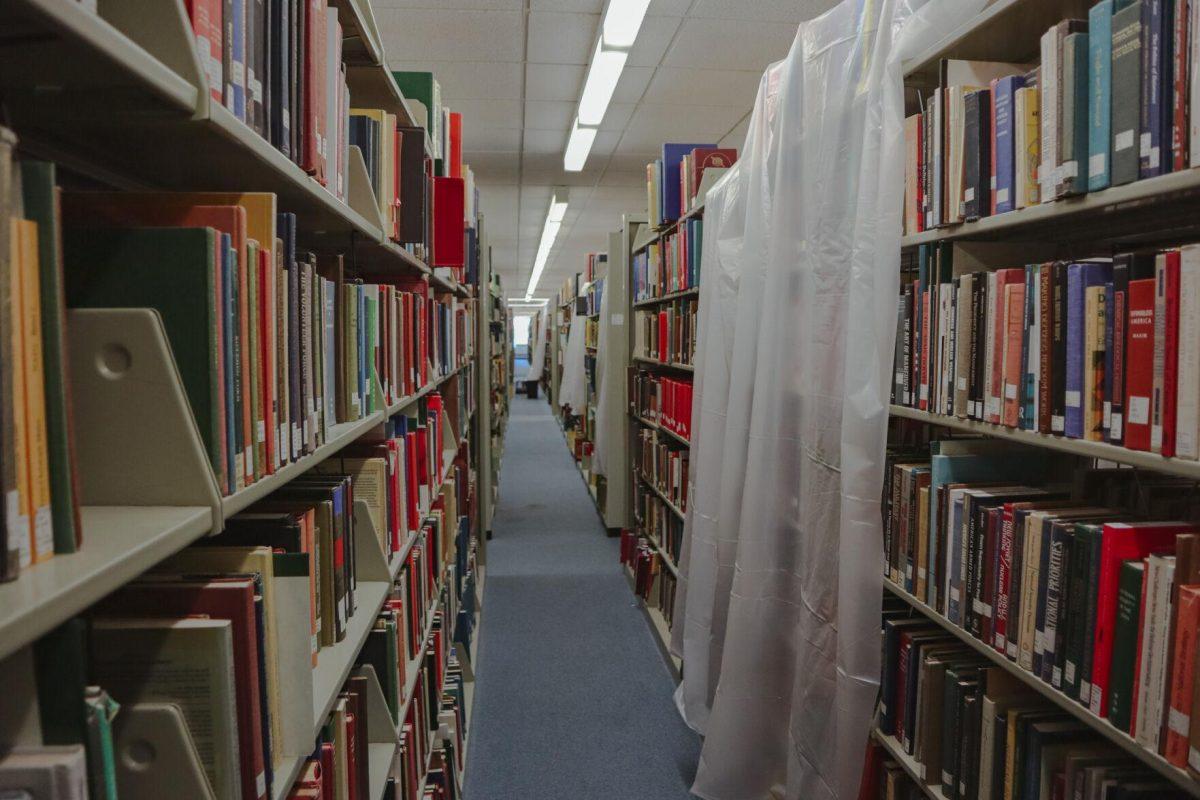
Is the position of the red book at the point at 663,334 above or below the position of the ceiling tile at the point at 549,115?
below

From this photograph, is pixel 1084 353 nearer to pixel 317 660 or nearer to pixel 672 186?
pixel 317 660

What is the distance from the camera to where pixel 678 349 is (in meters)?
3.61

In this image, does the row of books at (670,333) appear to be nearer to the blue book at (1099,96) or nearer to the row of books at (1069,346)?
the row of books at (1069,346)

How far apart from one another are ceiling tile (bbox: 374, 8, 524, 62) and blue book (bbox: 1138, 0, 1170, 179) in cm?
316

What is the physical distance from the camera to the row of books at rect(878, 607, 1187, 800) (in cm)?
123

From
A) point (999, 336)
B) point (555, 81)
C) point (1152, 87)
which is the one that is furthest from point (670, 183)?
point (1152, 87)

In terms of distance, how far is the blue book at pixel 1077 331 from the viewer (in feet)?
3.82

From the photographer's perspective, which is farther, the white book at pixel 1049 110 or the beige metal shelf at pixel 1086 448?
the white book at pixel 1049 110

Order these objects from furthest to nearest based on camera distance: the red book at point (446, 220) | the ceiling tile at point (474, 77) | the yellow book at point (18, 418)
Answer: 1. the ceiling tile at point (474, 77)
2. the red book at point (446, 220)
3. the yellow book at point (18, 418)

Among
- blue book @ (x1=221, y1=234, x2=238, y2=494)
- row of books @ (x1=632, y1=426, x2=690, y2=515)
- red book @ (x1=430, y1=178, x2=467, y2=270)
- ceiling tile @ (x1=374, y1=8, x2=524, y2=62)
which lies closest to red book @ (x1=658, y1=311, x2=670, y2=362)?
row of books @ (x1=632, y1=426, x2=690, y2=515)

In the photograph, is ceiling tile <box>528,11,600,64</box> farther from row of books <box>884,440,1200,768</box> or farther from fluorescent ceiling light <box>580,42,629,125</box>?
row of books <box>884,440,1200,768</box>

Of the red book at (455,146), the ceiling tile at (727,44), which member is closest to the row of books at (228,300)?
the red book at (455,146)

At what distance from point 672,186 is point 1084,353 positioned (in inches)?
106

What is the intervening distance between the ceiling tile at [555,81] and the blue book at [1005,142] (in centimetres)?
342
